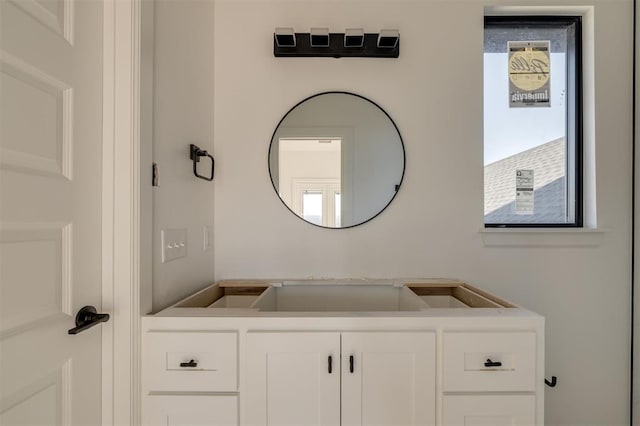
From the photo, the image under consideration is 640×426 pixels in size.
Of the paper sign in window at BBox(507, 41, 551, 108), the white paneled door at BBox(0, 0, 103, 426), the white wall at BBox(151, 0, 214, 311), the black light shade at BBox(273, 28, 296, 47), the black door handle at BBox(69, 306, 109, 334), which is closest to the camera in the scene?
the white paneled door at BBox(0, 0, 103, 426)

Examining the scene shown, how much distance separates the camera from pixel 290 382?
94 cm

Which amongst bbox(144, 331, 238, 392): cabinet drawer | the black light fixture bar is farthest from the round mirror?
bbox(144, 331, 238, 392): cabinet drawer

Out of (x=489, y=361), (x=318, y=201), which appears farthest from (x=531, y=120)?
(x=489, y=361)

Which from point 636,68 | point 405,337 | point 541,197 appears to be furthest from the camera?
point 541,197

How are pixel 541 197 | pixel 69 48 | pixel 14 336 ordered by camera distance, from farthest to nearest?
pixel 541 197 < pixel 69 48 < pixel 14 336

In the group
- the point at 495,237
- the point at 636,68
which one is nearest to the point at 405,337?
the point at 495,237

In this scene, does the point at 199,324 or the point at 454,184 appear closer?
the point at 199,324

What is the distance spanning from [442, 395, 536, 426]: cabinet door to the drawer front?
68cm

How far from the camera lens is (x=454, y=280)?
59.9 inches

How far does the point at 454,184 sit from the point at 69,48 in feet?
5.20

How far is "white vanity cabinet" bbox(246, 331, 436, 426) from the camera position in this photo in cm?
94

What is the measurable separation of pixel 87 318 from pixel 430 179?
1.49 meters

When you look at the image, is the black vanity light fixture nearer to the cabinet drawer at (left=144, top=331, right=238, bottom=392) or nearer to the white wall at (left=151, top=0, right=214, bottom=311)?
the white wall at (left=151, top=0, right=214, bottom=311)

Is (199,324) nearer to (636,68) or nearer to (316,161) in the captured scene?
(316,161)
